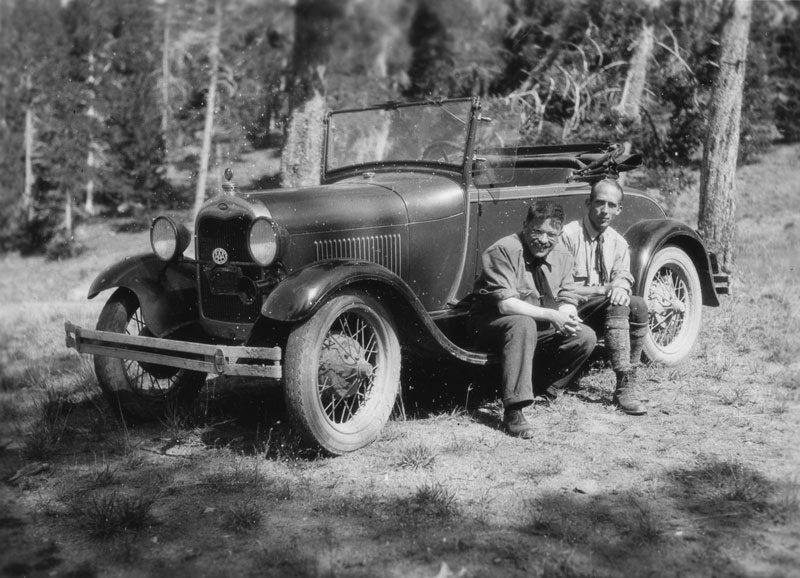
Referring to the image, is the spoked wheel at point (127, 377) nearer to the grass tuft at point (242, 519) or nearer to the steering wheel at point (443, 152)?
the grass tuft at point (242, 519)

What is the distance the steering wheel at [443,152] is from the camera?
→ 5086mm

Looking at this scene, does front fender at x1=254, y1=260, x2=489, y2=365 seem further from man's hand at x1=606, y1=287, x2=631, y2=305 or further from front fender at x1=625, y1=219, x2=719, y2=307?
front fender at x1=625, y1=219, x2=719, y2=307

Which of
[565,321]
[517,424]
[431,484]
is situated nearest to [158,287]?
[431,484]

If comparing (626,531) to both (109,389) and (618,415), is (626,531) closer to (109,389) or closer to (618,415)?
(618,415)

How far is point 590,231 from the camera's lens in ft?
Answer: 16.6

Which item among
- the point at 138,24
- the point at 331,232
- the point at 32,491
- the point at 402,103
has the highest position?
the point at 138,24

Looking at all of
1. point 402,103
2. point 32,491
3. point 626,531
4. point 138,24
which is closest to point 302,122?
point 402,103

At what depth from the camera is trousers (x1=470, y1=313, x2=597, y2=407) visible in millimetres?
4344

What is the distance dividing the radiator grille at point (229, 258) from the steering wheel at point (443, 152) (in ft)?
4.87

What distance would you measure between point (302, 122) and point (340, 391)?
22.0ft

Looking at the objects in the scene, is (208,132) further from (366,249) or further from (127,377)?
(366,249)

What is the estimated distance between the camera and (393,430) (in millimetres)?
4492

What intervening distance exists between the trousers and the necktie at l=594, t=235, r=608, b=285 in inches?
18.2

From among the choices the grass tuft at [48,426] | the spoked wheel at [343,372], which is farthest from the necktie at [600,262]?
the grass tuft at [48,426]
